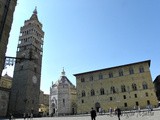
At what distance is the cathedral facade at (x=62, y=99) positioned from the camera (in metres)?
54.3

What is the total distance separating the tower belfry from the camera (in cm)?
4103

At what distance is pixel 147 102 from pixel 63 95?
27.7 m

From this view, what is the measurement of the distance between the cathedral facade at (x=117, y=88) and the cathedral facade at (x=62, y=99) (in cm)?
1305

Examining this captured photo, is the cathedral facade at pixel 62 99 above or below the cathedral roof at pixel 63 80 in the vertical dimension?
below

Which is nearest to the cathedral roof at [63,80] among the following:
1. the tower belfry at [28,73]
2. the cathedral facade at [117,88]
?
the tower belfry at [28,73]

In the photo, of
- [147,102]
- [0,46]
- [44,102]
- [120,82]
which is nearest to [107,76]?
[120,82]

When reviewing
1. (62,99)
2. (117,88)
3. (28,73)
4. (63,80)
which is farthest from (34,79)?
(117,88)

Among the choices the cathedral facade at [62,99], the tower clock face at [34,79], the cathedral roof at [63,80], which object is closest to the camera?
the tower clock face at [34,79]

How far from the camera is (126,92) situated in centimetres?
3869

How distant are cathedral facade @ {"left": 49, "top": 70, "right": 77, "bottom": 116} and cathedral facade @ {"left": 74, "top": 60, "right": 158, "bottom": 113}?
13050 mm

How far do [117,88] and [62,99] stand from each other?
860 inches

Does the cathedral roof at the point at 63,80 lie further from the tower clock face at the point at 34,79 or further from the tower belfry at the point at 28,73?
the tower clock face at the point at 34,79

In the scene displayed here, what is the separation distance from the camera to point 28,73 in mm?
43250

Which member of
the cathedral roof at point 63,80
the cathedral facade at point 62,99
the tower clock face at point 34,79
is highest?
the cathedral roof at point 63,80
